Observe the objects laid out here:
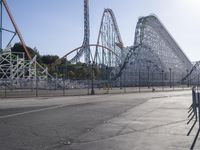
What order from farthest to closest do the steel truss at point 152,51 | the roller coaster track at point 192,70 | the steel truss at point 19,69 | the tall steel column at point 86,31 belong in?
the roller coaster track at point 192,70 → the steel truss at point 152,51 → the tall steel column at point 86,31 → the steel truss at point 19,69

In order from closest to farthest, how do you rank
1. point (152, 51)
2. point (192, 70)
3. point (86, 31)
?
point (86, 31)
point (152, 51)
point (192, 70)

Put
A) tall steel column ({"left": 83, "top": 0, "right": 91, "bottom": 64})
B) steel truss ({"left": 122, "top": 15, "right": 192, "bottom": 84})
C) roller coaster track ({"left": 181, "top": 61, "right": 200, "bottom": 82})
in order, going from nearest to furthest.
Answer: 1. tall steel column ({"left": 83, "top": 0, "right": 91, "bottom": 64})
2. steel truss ({"left": 122, "top": 15, "right": 192, "bottom": 84})
3. roller coaster track ({"left": 181, "top": 61, "right": 200, "bottom": 82})

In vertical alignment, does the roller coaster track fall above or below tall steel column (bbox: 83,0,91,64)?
below

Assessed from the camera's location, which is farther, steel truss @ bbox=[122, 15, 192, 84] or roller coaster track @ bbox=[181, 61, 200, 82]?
roller coaster track @ bbox=[181, 61, 200, 82]

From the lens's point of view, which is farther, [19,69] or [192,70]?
[192,70]

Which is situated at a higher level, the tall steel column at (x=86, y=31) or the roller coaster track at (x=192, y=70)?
the tall steel column at (x=86, y=31)

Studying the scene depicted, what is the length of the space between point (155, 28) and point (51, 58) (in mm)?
47945

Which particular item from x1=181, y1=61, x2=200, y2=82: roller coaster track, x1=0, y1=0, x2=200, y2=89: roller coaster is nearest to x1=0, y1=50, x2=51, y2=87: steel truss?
x1=0, y1=0, x2=200, y2=89: roller coaster

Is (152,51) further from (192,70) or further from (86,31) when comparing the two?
(192,70)

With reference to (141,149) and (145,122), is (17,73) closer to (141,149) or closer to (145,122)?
(145,122)

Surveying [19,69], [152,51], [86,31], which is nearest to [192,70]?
[152,51]

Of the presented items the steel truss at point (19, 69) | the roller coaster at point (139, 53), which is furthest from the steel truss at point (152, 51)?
the steel truss at point (19, 69)

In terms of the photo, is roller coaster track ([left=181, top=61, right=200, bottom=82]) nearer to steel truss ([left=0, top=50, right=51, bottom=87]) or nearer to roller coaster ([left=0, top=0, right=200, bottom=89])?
roller coaster ([left=0, top=0, right=200, bottom=89])

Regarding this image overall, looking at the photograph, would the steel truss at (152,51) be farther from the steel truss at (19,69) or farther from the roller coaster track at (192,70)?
the steel truss at (19,69)
